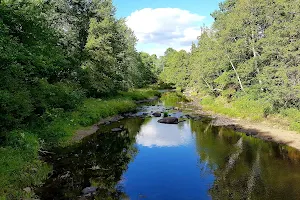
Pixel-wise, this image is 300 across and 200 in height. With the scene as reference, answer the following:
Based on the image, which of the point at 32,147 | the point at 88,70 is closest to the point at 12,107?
the point at 32,147

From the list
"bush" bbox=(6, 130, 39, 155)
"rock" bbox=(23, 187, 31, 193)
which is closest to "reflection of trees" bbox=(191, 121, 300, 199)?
"rock" bbox=(23, 187, 31, 193)

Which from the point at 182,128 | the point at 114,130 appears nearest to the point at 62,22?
the point at 114,130

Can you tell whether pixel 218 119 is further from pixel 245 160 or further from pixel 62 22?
pixel 62 22

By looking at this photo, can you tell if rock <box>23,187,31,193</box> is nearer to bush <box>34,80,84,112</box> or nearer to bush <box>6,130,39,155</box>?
bush <box>6,130,39,155</box>

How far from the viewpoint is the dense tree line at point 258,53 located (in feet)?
119

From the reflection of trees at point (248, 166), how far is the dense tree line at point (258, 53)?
9.76 meters

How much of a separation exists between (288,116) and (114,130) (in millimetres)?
22659

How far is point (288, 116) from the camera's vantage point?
36281 millimetres

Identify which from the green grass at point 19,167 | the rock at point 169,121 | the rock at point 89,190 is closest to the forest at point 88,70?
the green grass at point 19,167

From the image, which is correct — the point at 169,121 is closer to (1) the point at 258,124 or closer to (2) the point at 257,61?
(1) the point at 258,124

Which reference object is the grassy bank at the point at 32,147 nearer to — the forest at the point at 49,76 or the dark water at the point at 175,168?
the forest at the point at 49,76

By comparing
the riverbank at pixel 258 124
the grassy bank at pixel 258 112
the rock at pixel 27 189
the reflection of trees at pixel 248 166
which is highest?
the grassy bank at pixel 258 112

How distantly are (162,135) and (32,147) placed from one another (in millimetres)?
17115

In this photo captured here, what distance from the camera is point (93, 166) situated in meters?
23.6
